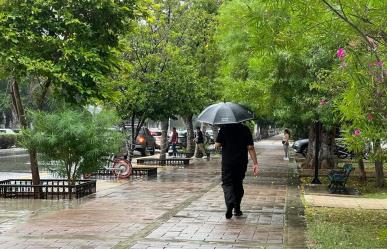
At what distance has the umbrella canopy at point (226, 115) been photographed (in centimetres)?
976

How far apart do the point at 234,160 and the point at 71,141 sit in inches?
170

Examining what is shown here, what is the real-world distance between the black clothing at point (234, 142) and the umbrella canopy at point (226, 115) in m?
0.22

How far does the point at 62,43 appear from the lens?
12289mm

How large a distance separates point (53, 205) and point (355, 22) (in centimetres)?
726

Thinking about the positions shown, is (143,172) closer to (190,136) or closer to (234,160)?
(234,160)

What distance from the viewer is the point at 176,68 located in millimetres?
21469

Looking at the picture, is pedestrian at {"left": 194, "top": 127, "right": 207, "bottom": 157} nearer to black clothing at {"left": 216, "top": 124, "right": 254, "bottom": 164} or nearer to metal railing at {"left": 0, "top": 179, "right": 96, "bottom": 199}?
metal railing at {"left": 0, "top": 179, "right": 96, "bottom": 199}

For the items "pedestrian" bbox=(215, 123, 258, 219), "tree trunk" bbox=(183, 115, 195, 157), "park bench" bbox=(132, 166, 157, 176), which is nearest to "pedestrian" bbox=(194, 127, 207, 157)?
"tree trunk" bbox=(183, 115, 195, 157)

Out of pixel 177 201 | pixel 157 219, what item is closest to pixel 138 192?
pixel 177 201

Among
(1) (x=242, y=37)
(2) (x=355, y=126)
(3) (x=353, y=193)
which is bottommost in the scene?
(3) (x=353, y=193)

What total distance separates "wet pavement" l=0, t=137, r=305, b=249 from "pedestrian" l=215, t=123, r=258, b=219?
36 cm

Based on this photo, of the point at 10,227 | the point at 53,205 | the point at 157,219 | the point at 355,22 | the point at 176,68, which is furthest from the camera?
the point at 176,68

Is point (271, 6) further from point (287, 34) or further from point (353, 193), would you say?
point (353, 193)

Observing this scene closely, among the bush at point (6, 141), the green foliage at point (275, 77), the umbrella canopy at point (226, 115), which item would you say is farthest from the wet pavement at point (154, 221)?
the bush at point (6, 141)
